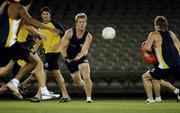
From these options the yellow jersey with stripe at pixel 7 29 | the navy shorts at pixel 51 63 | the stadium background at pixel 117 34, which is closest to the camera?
the yellow jersey with stripe at pixel 7 29

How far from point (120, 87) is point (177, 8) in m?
4.83

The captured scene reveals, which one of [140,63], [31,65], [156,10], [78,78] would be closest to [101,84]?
[140,63]

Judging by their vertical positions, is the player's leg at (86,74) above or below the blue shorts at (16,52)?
below

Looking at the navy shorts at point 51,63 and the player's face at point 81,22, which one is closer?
the player's face at point 81,22

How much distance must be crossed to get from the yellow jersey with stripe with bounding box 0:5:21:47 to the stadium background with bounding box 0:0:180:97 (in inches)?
255

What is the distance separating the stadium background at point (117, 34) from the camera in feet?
49.9

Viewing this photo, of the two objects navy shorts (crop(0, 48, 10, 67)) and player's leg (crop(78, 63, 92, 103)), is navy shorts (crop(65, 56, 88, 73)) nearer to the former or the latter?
player's leg (crop(78, 63, 92, 103))

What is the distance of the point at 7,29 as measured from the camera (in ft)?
29.0

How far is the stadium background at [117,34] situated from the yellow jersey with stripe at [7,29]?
6.47m

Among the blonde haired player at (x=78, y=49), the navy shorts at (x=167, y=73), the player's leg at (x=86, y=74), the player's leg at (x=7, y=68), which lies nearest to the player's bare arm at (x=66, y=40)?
the blonde haired player at (x=78, y=49)

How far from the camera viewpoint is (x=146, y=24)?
17891 mm

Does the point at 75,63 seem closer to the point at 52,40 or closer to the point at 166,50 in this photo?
the point at 52,40

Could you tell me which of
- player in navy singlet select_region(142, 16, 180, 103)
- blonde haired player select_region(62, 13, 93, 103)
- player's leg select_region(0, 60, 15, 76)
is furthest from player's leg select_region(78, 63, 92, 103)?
player's leg select_region(0, 60, 15, 76)

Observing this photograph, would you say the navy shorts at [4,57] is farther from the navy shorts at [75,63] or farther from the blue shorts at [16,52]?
the navy shorts at [75,63]
